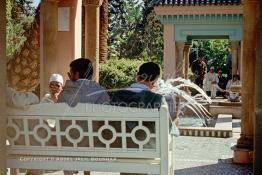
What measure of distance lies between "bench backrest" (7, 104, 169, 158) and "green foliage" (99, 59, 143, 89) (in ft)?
38.4

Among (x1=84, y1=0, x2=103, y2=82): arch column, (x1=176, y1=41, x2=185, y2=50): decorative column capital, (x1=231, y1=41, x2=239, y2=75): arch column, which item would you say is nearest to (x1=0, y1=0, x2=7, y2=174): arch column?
(x1=84, y1=0, x2=103, y2=82): arch column

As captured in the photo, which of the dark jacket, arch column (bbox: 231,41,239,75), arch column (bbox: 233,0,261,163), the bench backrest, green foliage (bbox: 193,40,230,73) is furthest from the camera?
green foliage (bbox: 193,40,230,73)

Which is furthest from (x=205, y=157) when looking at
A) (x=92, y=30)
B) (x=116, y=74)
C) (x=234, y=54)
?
(x=234, y=54)

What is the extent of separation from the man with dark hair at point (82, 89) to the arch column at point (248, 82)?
2987 mm

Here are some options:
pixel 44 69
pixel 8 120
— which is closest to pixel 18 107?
pixel 8 120

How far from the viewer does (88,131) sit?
313 cm

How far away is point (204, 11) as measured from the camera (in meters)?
18.5

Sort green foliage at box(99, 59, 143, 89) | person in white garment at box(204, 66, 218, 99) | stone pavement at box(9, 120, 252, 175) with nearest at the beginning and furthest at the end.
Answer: stone pavement at box(9, 120, 252, 175), green foliage at box(99, 59, 143, 89), person in white garment at box(204, 66, 218, 99)

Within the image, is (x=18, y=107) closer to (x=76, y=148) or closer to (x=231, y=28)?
(x=76, y=148)

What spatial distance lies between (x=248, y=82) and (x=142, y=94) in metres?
3.26

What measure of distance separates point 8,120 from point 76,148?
49 cm

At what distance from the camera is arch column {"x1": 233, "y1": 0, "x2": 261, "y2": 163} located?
243 inches

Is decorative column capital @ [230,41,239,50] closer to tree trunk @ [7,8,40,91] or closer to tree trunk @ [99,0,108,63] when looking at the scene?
tree trunk @ [99,0,108,63]

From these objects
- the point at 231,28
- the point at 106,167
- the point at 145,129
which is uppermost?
the point at 231,28
